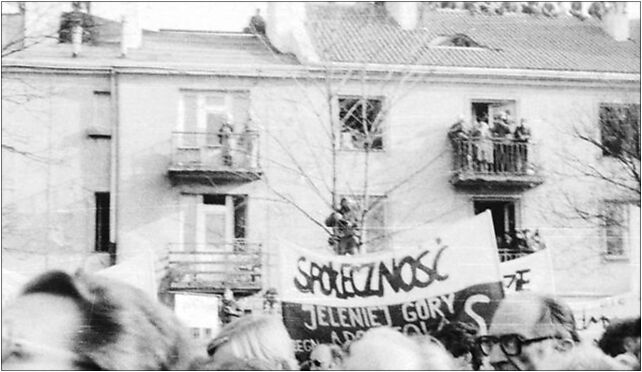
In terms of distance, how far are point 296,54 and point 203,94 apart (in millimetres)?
240

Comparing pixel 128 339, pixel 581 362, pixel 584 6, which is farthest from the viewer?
pixel 584 6

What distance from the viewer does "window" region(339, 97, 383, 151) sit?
7.79 ft

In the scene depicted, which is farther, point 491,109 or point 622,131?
point 622,131

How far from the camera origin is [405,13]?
2.50m

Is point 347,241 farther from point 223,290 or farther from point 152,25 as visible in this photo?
point 152,25

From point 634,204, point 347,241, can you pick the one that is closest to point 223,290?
point 347,241

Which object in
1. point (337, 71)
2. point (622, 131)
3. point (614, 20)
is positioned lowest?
point (622, 131)

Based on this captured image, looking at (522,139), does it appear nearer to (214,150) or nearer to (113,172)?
(214,150)

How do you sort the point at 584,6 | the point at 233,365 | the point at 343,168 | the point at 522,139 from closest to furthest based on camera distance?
the point at 233,365 → the point at 343,168 → the point at 522,139 → the point at 584,6

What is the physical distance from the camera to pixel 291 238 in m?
2.35

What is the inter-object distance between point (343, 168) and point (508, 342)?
1.77 ft

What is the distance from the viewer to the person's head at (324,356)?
2258 mm

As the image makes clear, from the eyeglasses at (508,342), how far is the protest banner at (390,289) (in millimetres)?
35

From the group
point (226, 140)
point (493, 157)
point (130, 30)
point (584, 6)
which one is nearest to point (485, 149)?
point (493, 157)
